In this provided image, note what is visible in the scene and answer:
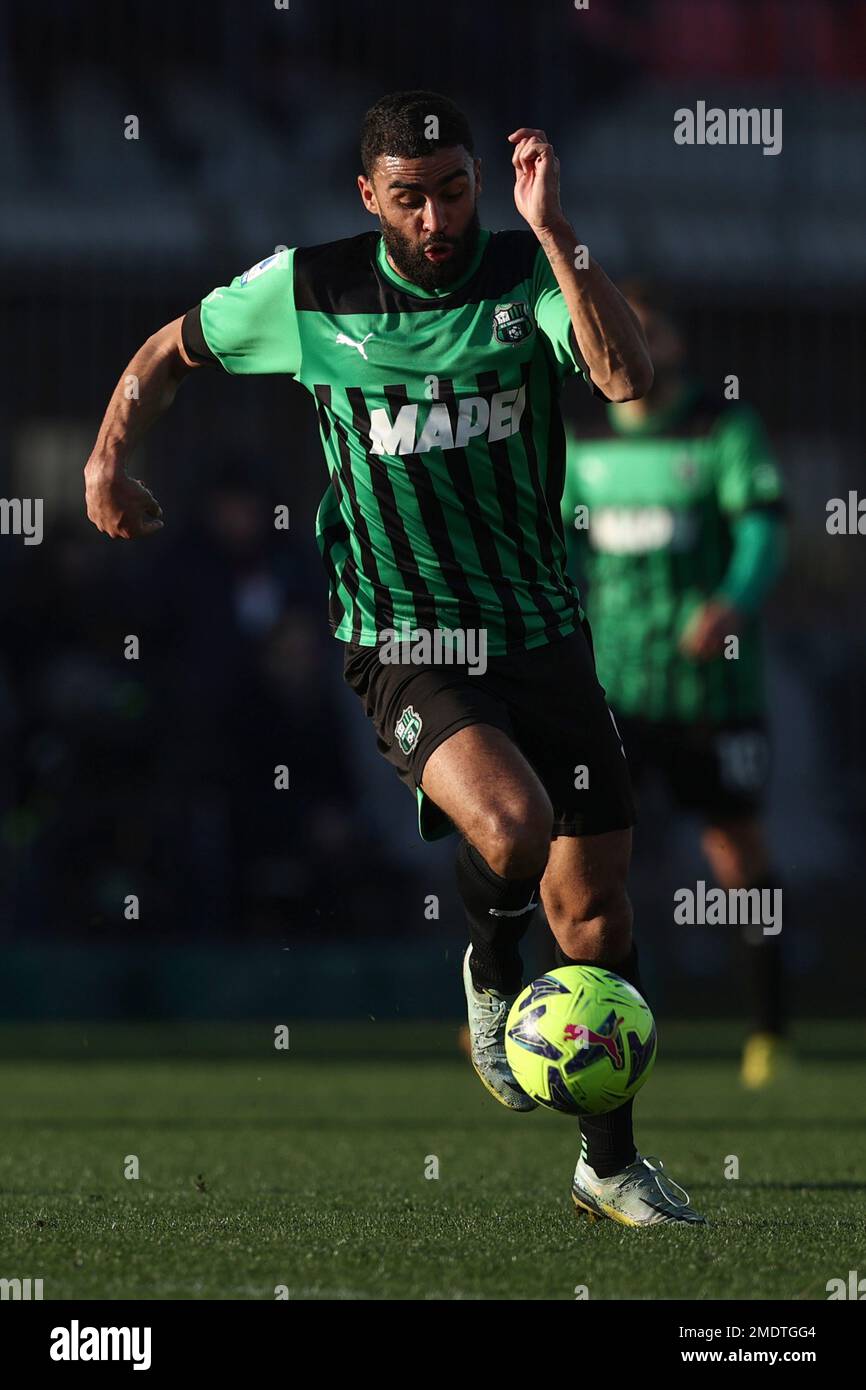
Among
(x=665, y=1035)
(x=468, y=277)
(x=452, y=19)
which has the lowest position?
(x=665, y=1035)

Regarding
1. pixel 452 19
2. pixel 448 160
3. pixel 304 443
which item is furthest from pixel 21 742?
pixel 448 160

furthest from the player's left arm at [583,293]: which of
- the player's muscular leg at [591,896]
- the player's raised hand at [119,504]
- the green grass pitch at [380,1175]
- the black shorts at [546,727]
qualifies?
the green grass pitch at [380,1175]

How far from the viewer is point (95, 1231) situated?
4.60m

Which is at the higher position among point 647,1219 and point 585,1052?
point 585,1052

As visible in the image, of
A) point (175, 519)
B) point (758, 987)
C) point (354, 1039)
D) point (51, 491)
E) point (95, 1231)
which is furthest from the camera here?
point (51, 491)

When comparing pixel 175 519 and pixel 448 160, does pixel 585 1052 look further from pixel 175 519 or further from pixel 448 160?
pixel 175 519

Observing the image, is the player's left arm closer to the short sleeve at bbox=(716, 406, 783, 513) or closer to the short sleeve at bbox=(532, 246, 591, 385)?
the short sleeve at bbox=(532, 246, 591, 385)

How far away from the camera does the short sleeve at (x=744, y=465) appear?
8469 mm

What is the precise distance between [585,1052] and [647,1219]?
46cm

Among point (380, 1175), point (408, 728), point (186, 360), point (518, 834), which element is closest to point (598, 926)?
point (518, 834)

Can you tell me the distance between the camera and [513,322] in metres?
5.00

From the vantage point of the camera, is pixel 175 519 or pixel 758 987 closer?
pixel 758 987

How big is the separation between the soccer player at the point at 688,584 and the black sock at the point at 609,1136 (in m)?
3.43

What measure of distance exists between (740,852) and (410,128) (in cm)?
439
